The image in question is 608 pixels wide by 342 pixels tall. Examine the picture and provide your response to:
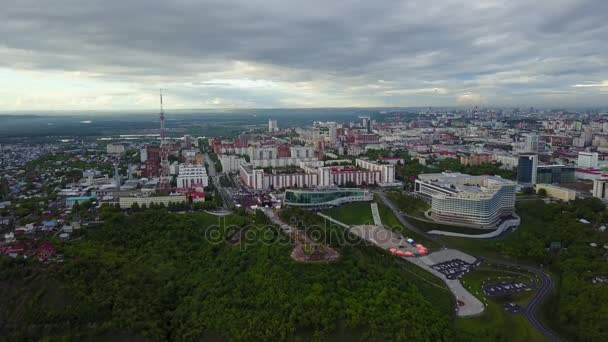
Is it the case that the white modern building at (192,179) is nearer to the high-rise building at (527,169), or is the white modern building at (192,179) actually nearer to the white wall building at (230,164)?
the white wall building at (230,164)

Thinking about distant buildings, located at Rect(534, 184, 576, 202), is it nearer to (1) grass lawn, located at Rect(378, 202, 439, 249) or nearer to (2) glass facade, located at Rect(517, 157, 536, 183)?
(2) glass facade, located at Rect(517, 157, 536, 183)

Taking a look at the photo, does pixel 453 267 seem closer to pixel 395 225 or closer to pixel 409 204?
pixel 395 225

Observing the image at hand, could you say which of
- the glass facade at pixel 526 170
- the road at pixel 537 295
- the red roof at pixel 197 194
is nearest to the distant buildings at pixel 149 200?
the red roof at pixel 197 194

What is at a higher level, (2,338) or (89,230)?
(89,230)

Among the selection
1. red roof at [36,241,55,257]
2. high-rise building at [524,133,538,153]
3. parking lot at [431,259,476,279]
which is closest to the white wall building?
red roof at [36,241,55,257]

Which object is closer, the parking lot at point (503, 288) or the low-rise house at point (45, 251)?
the parking lot at point (503, 288)

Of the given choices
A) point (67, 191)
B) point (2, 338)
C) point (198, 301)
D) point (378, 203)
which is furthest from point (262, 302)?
point (67, 191)

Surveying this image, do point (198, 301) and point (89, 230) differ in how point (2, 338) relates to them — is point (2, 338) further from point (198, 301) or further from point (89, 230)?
point (89, 230)
